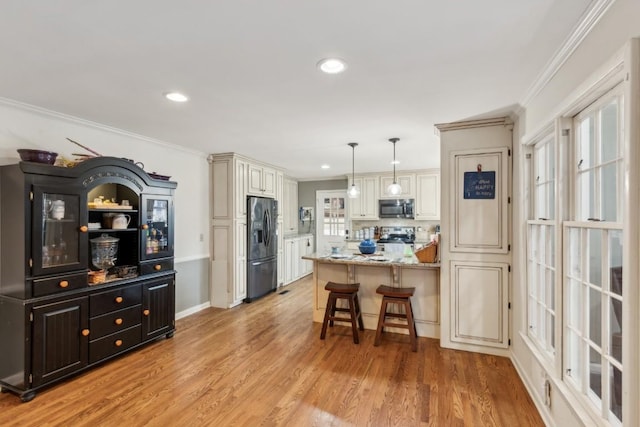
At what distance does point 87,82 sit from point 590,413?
3.64 m

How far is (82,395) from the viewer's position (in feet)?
8.25

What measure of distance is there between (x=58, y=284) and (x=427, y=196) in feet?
18.8

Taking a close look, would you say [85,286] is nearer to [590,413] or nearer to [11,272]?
[11,272]

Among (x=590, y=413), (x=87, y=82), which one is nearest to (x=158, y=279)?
(x=87, y=82)

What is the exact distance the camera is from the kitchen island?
368 cm

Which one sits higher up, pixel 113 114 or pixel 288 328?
pixel 113 114

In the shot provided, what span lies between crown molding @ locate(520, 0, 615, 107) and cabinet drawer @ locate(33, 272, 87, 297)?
3834 mm

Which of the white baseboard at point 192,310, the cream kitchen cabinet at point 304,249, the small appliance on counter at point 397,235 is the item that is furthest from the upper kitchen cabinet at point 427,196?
the white baseboard at point 192,310

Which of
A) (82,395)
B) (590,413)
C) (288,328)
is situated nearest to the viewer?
(590,413)

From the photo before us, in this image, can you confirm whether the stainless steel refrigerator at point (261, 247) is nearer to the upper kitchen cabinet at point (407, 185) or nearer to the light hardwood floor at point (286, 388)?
the light hardwood floor at point (286, 388)

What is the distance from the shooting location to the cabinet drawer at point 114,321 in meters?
2.88

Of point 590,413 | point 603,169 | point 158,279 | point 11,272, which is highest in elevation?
point 603,169

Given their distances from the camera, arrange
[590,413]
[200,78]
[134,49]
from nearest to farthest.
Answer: [590,413], [134,49], [200,78]

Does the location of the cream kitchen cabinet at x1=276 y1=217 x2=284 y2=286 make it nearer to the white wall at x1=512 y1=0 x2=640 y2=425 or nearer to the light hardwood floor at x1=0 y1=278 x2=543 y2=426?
the light hardwood floor at x1=0 y1=278 x2=543 y2=426
